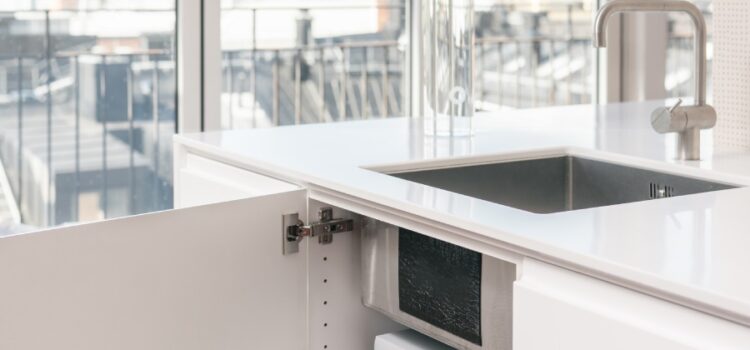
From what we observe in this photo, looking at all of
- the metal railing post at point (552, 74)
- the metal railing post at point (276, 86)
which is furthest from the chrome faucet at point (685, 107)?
the metal railing post at point (552, 74)

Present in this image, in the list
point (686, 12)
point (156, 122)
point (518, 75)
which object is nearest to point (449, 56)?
point (686, 12)

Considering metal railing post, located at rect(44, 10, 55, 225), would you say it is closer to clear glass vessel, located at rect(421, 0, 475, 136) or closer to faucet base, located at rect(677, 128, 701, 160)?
clear glass vessel, located at rect(421, 0, 475, 136)

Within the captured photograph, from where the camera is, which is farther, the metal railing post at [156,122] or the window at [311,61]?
the window at [311,61]

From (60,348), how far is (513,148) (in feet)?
2.66

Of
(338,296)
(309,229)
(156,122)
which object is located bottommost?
(338,296)

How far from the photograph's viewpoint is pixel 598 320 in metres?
1.10

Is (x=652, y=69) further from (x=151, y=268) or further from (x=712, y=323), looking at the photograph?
(x=712, y=323)

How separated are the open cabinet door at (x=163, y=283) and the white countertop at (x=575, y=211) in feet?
0.44

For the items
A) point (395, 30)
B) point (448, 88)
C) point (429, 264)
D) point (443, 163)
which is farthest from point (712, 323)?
point (395, 30)

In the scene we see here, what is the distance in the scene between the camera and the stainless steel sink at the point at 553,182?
67.1 inches

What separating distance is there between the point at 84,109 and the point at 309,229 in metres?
1.42

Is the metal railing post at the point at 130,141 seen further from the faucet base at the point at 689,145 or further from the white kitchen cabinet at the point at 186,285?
the faucet base at the point at 689,145

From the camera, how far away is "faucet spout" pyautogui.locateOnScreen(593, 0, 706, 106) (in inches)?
63.4

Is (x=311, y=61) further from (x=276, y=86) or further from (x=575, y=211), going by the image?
(x=575, y=211)
